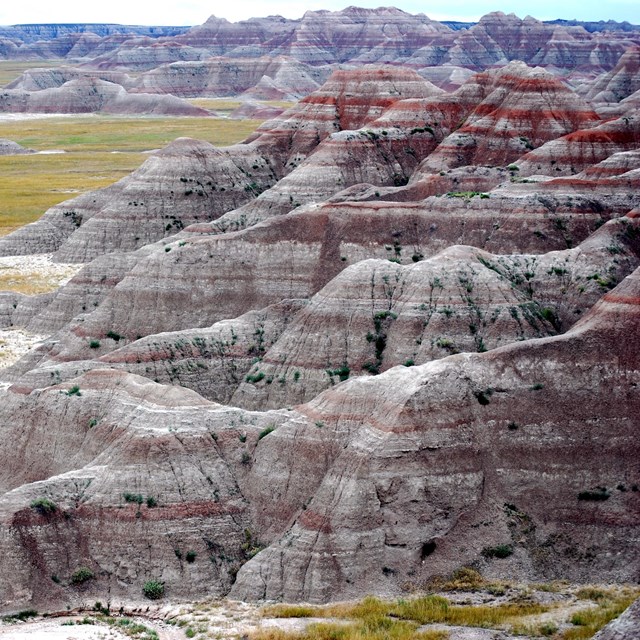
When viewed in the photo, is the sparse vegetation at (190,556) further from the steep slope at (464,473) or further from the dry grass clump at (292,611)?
the dry grass clump at (292,611)

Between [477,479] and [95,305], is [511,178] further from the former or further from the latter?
[477,479]

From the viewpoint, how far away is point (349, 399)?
147 feet

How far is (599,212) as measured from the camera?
67.1 meters

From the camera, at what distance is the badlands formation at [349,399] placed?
137ft

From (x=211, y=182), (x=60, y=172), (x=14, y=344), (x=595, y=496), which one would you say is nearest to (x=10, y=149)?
(x=60, y=172)

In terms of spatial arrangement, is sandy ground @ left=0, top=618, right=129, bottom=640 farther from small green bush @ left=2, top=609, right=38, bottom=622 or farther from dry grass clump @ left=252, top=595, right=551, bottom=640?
dry grass clump @ left=252, top=595, right=551, bottom=640

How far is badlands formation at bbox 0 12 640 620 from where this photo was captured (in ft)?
137

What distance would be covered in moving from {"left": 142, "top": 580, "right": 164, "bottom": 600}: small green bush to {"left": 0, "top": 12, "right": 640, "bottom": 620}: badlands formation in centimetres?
36

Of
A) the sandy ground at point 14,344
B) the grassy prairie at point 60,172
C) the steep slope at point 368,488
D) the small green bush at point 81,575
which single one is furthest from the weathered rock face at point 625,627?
the grassy prairie at point 60,172

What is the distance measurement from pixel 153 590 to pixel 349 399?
874cm

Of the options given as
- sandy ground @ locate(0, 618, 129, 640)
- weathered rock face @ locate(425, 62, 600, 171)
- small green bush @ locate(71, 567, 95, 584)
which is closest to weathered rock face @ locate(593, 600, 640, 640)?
sandy ground @ locate(0, 618, 129, 640)

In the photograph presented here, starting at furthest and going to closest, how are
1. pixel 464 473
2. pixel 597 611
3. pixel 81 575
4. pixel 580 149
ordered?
pixel 580 149
pixel 464 473
pixel 81 575
pixel 597 611

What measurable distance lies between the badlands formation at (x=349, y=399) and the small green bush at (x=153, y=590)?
1.17 feet

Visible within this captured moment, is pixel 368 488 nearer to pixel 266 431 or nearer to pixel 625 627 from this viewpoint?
pixel 266 431
